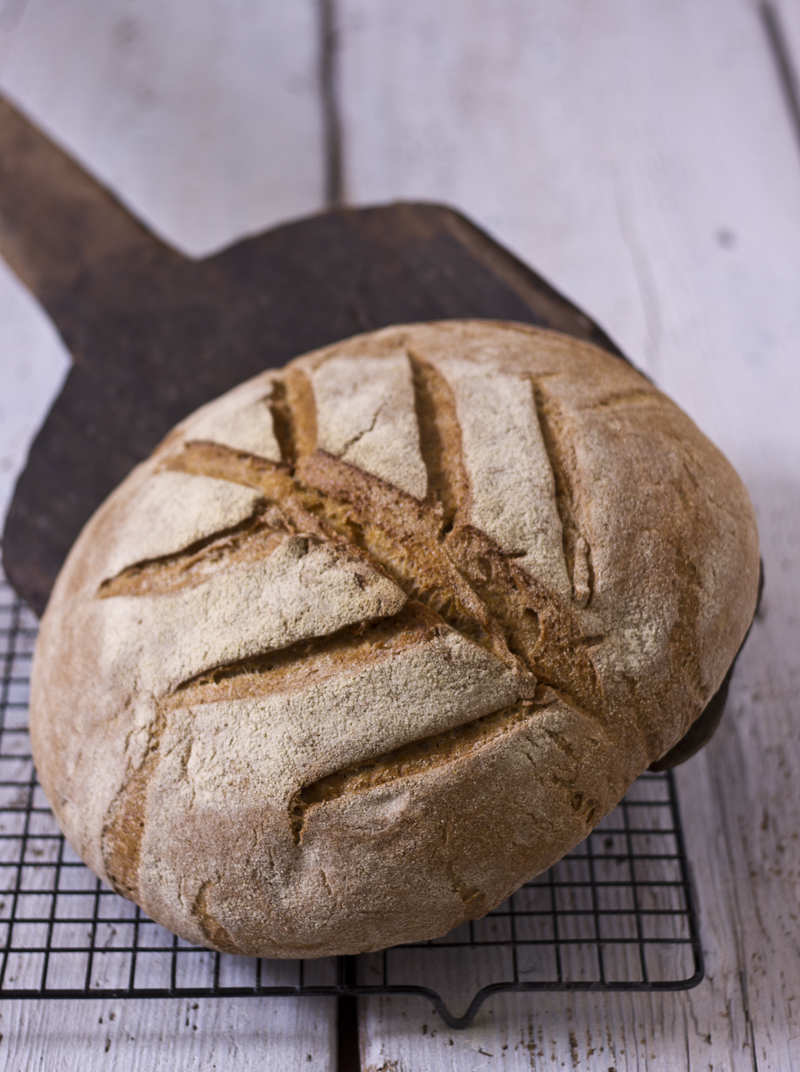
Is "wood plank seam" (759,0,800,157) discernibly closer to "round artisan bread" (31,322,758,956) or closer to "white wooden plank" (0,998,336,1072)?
"round artisan bread" (31,322,758,956)

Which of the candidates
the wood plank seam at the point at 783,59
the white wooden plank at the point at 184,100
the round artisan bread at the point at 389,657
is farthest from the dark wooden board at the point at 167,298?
the wood plank seam at the point at 783,59

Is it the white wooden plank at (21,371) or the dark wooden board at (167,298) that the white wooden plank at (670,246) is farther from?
the white wooden plank at (21,371)

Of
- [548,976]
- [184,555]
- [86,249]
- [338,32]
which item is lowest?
[548,976]

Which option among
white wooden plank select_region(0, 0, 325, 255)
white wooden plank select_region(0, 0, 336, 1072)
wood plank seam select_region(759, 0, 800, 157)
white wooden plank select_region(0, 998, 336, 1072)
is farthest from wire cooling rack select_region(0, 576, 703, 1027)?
wood plank seam select_region(759, 0, 800, 157)

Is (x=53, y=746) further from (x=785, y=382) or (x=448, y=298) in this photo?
(x=785, y=382)

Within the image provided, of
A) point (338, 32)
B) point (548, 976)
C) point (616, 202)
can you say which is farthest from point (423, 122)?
point (548, 976)
